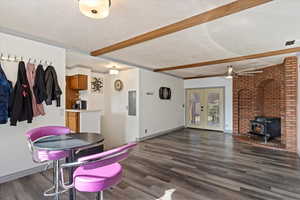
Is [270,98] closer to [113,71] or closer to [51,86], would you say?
[113,71]

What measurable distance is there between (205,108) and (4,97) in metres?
6.84

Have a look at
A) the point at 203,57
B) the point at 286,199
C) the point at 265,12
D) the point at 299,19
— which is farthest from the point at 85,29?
the point at 286,199

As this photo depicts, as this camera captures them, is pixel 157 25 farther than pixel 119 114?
No

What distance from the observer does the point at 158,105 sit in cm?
596

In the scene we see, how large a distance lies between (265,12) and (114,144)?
5.39 meters

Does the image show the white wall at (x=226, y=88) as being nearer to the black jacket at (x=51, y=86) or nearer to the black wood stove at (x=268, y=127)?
the black wood stove at (x=268, y=127)

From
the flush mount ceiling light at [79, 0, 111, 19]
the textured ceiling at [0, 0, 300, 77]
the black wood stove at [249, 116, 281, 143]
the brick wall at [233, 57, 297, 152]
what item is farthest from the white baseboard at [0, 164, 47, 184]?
the black wood stove at [249, 116, 281, 143]

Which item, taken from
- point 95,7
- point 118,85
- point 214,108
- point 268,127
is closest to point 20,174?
point 95,7

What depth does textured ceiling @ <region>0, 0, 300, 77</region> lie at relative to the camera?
193 cm

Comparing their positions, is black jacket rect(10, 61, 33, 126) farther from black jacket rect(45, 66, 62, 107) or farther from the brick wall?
the brick wall

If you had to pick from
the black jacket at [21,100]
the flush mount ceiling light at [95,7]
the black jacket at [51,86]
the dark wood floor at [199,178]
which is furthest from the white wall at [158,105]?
the flush mount ceiling light at [95,7]

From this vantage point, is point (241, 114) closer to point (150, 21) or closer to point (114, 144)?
point (114, 144)

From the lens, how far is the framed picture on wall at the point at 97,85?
5594 millimetres

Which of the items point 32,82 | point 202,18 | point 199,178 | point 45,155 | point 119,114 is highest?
point 202,18
